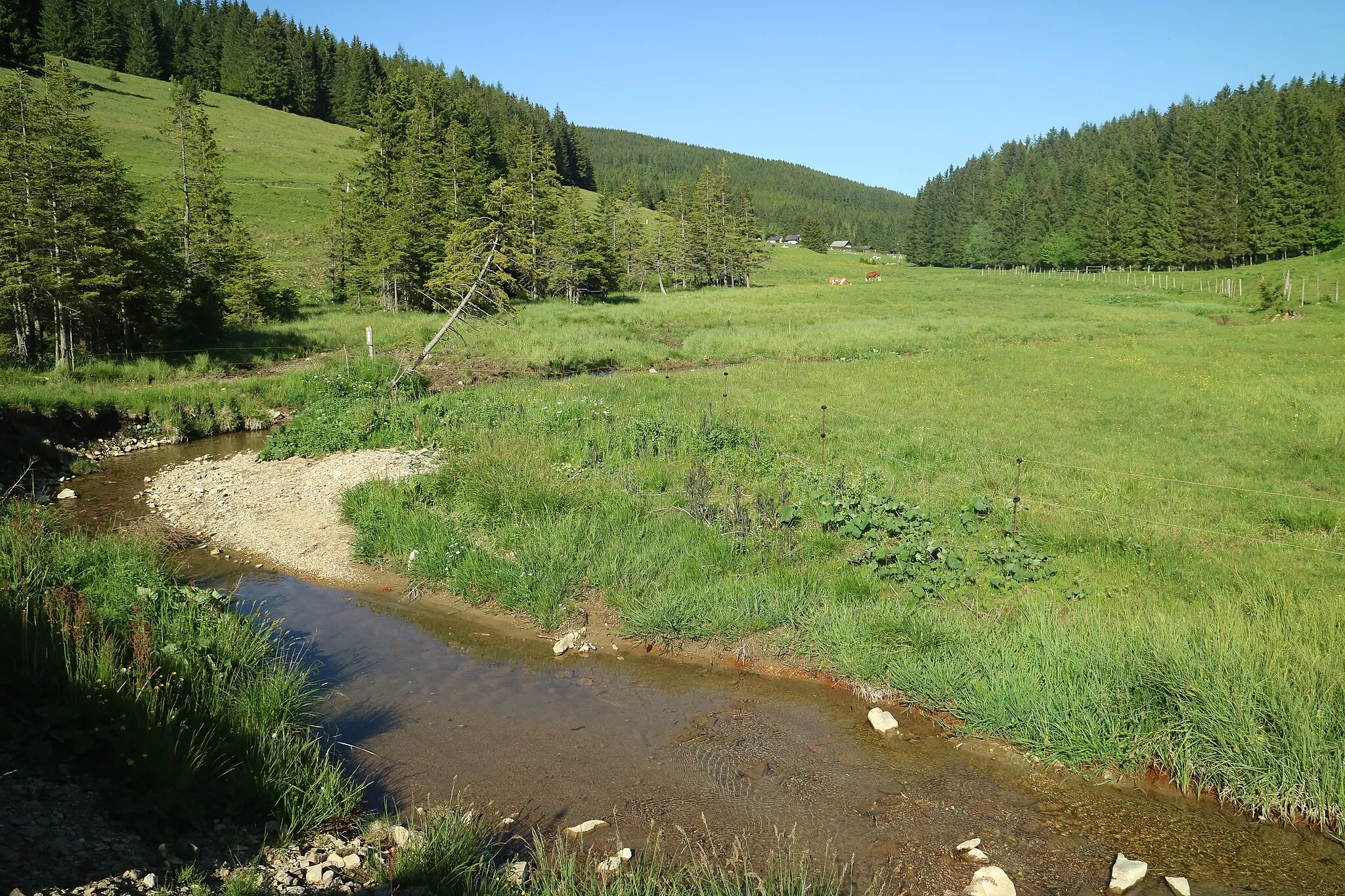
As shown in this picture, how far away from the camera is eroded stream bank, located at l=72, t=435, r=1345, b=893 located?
6.08 metres

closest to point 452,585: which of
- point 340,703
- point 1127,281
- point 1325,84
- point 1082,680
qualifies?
point 340,703

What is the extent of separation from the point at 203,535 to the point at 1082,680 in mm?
13779

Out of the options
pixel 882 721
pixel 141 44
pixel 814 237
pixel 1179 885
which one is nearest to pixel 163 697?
pixel 882 721

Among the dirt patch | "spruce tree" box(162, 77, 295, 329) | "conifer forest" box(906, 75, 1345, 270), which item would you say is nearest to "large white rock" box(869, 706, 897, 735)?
the dirt patch

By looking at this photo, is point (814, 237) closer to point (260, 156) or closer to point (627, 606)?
point (260, 156)

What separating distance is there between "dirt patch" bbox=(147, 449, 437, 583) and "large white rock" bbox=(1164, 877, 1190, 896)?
10664mm

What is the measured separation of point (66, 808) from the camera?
511 cm

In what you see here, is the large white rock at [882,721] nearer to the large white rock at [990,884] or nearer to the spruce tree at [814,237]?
the large white rock at [990,884]

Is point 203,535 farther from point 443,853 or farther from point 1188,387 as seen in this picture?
point 1188,387

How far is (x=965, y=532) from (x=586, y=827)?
746 cm

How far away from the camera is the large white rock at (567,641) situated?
9883 mm

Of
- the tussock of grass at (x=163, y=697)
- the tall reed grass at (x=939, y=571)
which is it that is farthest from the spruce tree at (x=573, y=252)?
the tussock of grass at (x=163, y=697)

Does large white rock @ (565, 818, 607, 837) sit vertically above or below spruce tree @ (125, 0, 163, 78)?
below

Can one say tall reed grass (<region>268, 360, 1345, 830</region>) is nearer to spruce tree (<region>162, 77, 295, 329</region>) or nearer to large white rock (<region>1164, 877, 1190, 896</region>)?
large white rock (<region>1164, 877, 1190, 896</region>)
